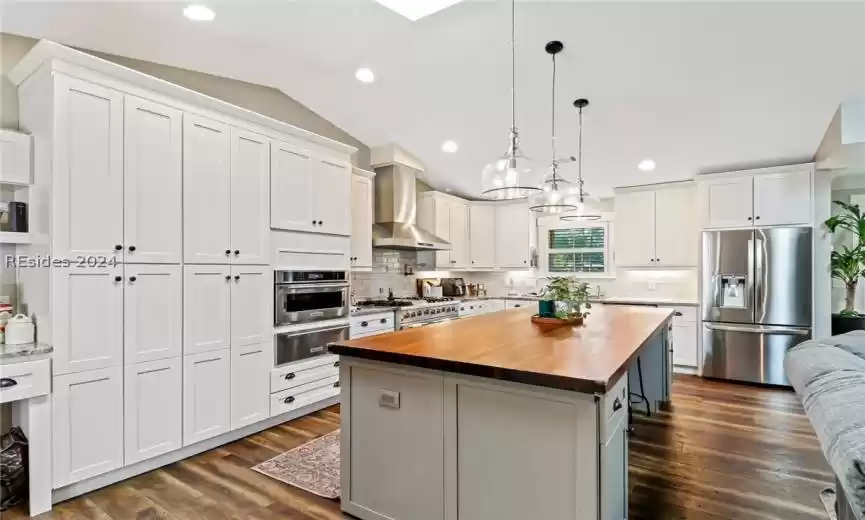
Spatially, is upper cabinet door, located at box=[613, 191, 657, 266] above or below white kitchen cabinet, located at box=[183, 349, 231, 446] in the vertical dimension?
above

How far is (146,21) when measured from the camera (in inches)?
109

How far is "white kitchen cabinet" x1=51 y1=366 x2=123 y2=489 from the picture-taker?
92.8 inches

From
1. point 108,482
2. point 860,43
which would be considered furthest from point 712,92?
point 108,482

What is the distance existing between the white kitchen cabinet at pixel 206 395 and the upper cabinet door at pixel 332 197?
138 cm

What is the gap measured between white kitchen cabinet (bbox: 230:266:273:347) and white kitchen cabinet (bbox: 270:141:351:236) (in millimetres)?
434

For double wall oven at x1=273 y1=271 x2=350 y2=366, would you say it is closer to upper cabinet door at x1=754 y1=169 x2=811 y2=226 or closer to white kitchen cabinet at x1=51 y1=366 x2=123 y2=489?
white kitchen cabinet at x1=51 y1=366 x2=123 y2=489

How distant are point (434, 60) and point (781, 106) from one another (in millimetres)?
2919

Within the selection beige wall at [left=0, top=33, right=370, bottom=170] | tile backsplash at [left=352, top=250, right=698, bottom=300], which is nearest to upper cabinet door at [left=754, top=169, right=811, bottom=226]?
tile backsplash at [left=352, top=250, right=698, bottom=300]

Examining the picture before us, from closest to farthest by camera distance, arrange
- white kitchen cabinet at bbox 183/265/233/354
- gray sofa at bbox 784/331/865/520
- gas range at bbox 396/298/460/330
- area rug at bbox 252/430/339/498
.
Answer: gray sofa at bbox 784/331/865/520 < area rug at bbox 252/430/339/498 < white kitchen cabinet at bbox 183/265/233/354 < gas range at bbox 396/298/460/330

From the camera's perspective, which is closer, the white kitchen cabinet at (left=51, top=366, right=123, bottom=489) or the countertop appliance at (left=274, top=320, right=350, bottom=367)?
the white kitchen cabinet at (left=51, top=366, right=123, bottom=489)

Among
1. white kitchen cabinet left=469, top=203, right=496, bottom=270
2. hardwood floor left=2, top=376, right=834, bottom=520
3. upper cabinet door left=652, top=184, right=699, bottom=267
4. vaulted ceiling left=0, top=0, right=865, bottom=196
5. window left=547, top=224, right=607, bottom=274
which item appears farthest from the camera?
white kitchen cabinet left=469, top=203, right=496, bottom=270

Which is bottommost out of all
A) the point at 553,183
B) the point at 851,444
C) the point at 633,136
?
the point at 851,444

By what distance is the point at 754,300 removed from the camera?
15.4 feet

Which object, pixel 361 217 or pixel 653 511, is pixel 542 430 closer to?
pixel 653 511
